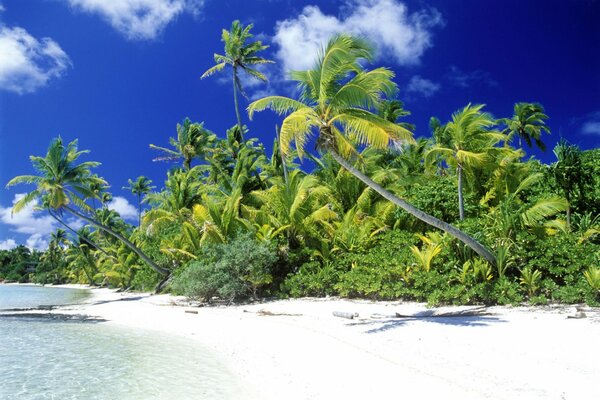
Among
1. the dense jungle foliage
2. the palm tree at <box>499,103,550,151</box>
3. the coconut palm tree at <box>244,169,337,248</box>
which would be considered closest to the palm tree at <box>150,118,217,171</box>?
the dense jungle foliage

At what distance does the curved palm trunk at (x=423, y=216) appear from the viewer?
9203 mm

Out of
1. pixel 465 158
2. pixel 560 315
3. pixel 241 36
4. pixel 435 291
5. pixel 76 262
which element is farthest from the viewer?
pixel 76 262

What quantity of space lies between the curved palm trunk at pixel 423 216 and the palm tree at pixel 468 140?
3560 millimetres

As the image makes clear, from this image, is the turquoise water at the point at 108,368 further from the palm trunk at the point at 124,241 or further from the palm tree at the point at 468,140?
the palm trunk at the point at 124,241

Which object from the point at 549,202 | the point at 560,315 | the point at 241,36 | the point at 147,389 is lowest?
the point at 147,389

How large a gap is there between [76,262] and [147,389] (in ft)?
167

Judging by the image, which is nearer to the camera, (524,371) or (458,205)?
(524,371)

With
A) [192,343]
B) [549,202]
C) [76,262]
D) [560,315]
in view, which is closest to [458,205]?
[549,202]

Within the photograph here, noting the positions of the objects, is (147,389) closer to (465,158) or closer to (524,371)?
(524,371)

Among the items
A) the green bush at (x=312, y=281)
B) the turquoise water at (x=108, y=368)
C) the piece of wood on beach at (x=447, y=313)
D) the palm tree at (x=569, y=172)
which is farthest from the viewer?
the green bush at (x=312, y=281)

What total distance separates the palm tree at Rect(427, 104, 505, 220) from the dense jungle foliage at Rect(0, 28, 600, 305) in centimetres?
4

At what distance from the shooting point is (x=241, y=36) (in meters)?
26.4

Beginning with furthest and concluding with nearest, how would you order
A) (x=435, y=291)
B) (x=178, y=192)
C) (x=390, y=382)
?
(x=178, y=192) < (x=435, y=291) < (x=390, y=382)

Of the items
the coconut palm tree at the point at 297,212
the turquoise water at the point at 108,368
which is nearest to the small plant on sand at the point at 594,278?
the turquoise water at the point at 108,368
